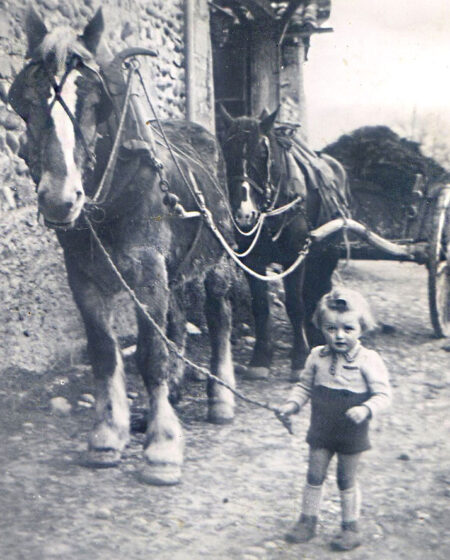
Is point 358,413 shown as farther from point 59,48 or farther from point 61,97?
point 59,48

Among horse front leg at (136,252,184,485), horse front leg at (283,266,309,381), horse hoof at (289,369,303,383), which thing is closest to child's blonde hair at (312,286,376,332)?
horse front leg at (136,252,184,485)

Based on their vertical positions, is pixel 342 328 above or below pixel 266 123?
below

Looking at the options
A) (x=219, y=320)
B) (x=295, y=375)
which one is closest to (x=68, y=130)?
(x=219, y=320)

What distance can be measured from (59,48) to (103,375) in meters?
1.76

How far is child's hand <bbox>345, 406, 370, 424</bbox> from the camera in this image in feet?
8.47

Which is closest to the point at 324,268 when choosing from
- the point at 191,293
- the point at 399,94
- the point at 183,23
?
the point at 191,293

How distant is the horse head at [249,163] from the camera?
4984 millimetres

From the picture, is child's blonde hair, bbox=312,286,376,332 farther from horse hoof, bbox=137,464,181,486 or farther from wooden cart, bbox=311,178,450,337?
wooden cart, bbox=311,178,450,337

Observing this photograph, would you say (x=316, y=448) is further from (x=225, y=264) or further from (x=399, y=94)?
(x=399, y=94)

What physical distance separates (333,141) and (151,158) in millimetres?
5473

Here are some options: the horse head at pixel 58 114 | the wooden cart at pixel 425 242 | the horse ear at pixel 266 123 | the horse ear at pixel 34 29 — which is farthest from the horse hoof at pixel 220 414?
the horse ear at pixel 34 29

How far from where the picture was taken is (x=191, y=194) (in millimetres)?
4016

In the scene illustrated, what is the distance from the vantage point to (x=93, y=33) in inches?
123

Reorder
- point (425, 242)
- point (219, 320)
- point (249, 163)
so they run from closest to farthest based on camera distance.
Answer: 1. point (219, 320)
2. point (249, 163)
3. point (425, 242)
